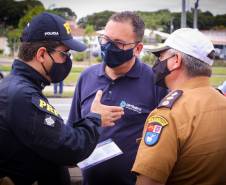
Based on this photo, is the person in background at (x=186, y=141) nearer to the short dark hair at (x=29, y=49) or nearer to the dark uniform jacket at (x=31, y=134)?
the dark uniform jacket at (x=31, y=134)

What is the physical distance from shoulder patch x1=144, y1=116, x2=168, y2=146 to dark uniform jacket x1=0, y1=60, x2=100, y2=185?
1.45 feet

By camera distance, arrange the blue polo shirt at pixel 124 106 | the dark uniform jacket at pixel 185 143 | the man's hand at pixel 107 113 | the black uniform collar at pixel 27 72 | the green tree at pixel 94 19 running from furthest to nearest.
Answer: the green tree at pixel 94 19 → the blue polo shirt at pixel 124 106 → the man's hand at pixel 107 113 → the black uniform collar at pixel 27 72 → the dark uniform jacket at pixel 185 143

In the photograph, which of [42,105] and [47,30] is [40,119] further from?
[47,30]

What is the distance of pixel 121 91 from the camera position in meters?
3.13

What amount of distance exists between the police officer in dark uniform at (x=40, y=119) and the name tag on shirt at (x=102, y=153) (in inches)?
8.7

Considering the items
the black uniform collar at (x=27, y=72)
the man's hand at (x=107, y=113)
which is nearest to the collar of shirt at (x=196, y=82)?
the man's hand at (x=107, y=113)

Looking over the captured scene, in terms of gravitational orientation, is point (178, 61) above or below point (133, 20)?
below

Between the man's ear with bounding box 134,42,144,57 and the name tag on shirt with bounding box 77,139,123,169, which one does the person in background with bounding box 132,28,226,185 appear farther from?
the man's ear with bounding box 134,42,144,57

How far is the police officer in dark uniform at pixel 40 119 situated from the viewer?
221 centimetres

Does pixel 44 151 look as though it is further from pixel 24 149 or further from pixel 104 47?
pixel 104 47

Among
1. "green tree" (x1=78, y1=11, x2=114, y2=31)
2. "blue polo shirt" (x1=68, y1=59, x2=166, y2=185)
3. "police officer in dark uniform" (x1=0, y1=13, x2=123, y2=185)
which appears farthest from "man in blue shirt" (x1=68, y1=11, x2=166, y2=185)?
"green tree" (x1=78, y1=11, x2=114, y2=31)

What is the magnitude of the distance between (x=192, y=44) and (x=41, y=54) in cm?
86

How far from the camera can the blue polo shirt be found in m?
2.99

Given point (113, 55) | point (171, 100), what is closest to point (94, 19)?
point (113, 55)
